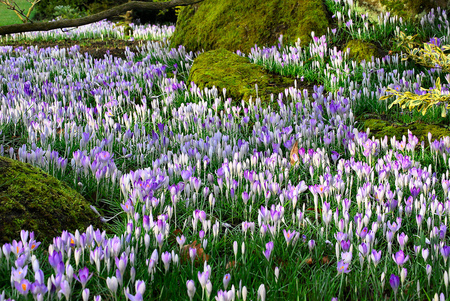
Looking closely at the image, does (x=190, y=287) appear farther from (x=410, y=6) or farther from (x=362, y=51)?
(x=410, y=6)

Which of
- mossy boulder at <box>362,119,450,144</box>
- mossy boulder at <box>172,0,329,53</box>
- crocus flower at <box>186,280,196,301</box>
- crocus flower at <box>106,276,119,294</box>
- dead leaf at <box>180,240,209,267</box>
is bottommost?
dead leaf at <box>180,240,209,267</box>

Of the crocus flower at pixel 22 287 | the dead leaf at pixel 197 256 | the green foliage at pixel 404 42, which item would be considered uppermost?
the green foliage at pixel 404 42

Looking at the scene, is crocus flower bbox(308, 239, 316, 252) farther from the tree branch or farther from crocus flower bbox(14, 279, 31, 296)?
the tree branch

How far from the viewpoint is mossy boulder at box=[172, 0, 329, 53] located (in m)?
7.19

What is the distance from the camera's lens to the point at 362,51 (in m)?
6.23

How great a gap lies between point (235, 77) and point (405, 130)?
8.72 ft

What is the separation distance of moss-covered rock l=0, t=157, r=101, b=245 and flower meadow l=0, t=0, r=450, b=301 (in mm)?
87

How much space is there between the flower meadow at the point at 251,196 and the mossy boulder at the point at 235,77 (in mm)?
215

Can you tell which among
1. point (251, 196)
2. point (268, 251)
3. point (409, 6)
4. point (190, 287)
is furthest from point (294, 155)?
point (409, 6)

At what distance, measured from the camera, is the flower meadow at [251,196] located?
215 centimetres

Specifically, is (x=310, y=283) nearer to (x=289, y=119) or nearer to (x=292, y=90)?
(x=289, y=119)

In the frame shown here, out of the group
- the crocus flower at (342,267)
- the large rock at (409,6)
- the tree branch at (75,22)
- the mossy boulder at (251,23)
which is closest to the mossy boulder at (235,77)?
the mossy boulder at (251,23)

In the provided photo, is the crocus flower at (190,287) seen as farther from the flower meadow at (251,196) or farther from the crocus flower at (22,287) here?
the crocus flower at (22,287)

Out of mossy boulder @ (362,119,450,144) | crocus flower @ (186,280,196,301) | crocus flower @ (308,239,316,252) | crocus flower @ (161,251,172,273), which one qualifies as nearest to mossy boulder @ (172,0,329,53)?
mossy boulder @ (362,119,450,144)
